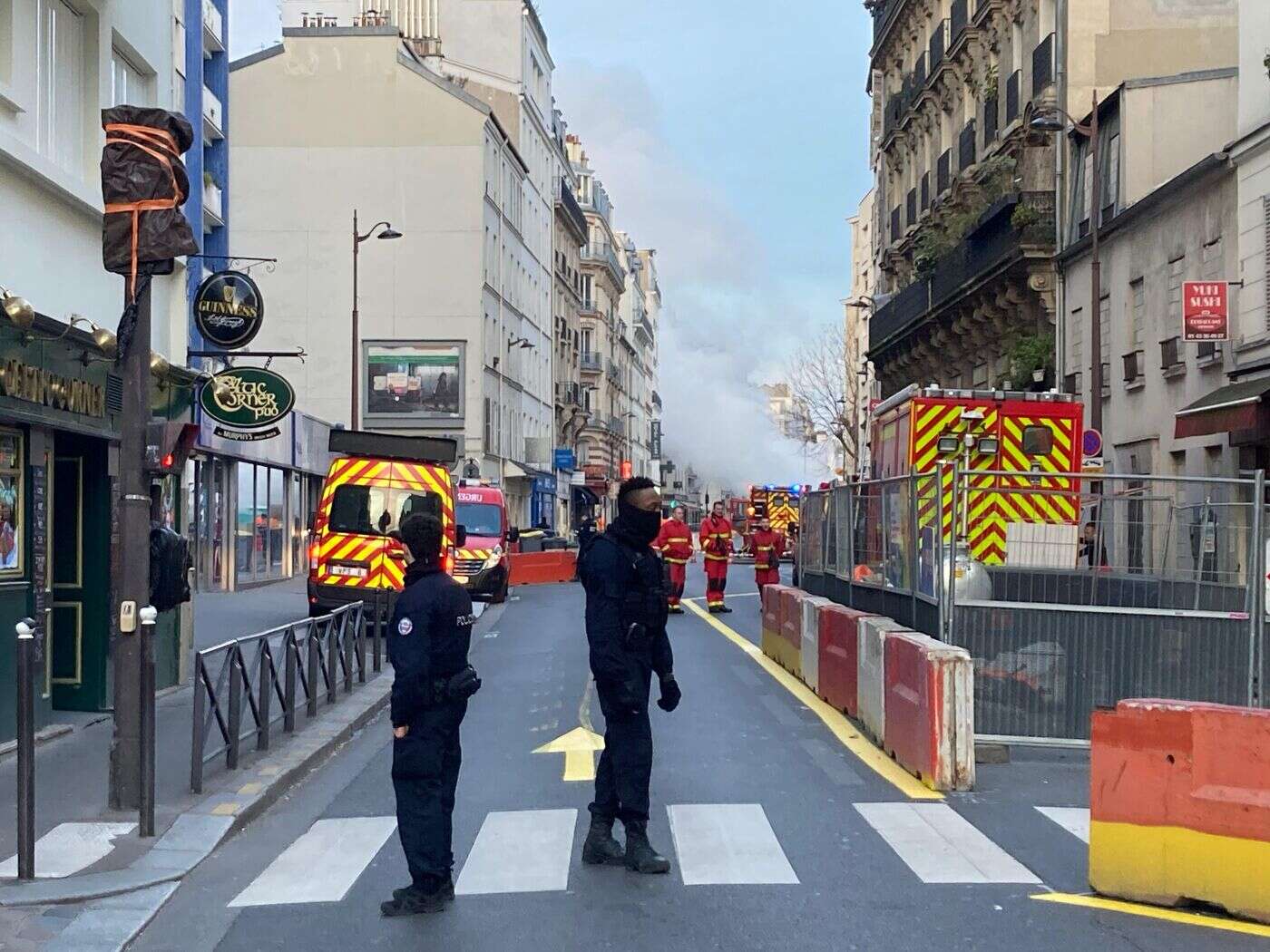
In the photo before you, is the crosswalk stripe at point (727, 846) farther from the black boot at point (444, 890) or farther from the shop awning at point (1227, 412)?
the shop awning at point (1227, 412)

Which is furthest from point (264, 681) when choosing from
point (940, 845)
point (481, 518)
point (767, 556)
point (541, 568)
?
point (541, 568)

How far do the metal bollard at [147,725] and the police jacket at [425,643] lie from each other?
211cm

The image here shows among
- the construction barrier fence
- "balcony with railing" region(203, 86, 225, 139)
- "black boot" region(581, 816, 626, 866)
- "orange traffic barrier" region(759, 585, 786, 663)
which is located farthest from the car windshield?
"black boot" region(581, 816, 626, 866)

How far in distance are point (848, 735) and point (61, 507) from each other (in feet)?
21.7

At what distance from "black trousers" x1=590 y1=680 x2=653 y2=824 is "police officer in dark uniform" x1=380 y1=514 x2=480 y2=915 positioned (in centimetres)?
81

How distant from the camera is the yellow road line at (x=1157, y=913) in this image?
6.82 m

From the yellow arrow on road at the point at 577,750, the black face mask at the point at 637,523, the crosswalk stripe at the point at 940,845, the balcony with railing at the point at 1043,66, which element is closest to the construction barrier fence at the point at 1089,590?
Answer: the crosswalk stripe at the point at 940,845

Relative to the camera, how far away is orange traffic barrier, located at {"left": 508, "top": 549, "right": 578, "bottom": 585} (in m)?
41.2

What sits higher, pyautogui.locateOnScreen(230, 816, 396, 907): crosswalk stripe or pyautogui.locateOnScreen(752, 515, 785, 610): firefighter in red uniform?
pyautogui.locateOnScreen(752, 515, 785, 610): firefighter in red uniform

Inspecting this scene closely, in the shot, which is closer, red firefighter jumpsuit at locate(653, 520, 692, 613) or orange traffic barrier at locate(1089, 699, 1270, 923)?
orange traffic barrier at locate(1089, 699, 1270, 923)

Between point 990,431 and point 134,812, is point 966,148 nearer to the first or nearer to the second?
point 990,431

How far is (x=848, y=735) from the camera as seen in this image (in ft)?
40.9

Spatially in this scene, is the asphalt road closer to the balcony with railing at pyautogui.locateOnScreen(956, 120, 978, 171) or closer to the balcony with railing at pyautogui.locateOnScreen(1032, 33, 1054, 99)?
the balcony with railing at pyautogui.locateOnScreen(1032, 33, 1054, 99)

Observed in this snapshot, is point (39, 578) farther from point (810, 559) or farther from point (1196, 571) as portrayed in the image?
point (810, 559)
